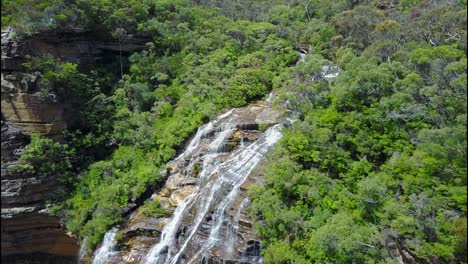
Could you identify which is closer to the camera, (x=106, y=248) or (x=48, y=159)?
(x=106, y=248)

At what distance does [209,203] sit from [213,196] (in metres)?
0.38

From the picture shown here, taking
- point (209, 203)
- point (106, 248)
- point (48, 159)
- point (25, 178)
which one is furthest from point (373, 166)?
point (25, 178)

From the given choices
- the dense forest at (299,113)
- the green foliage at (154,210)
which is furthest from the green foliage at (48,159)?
the green foliage at (154,210)

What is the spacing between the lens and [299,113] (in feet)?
65.2

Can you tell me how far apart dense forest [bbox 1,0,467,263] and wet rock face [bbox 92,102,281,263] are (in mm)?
920

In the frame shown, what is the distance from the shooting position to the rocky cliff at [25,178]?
71.2 ft

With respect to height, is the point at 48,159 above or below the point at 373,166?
below

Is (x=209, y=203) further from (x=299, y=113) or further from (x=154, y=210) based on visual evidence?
(x=299, y=113)

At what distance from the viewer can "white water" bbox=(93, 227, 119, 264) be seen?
721 inches

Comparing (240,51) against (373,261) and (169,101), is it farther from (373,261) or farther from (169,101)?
(373,261)

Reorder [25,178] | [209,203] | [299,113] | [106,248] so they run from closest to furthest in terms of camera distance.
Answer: [209,203] → [106,248] → [299,113] → [25,178]

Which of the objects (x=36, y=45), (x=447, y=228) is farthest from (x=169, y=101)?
(x=447, y=228)

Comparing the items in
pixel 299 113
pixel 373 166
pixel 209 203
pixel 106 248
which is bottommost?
pixel 106 248

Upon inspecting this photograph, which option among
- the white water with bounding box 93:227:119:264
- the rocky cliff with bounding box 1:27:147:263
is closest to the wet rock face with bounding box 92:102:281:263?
the white water with bounding box 93:227:119:264
